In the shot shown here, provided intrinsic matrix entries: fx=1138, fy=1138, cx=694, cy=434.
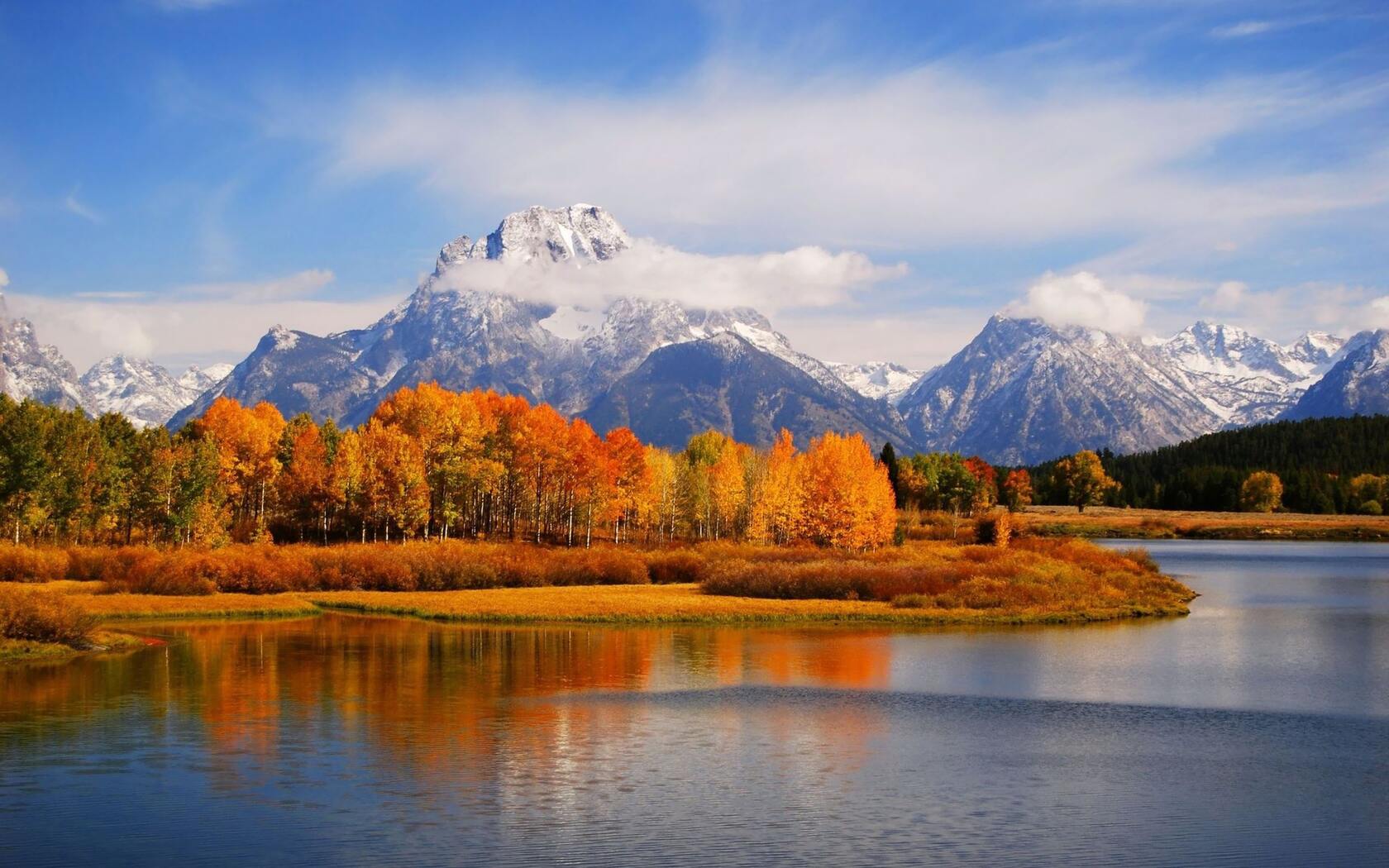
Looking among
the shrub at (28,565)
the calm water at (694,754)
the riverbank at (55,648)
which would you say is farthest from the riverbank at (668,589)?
the calm water at (694,754)

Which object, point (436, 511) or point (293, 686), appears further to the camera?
point (436, 511)

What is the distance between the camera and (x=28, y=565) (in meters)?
71.6

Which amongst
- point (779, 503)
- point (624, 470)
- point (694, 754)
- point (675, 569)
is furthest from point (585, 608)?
point (624, 470)

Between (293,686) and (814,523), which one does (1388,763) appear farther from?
(814,523)

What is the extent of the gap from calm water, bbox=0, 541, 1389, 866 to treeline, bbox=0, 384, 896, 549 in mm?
42897

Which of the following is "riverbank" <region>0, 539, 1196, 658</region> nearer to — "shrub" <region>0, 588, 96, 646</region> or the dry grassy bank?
the dry grassy bank

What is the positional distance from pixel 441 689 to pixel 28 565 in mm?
43914

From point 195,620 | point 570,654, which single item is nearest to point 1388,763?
point 570,654

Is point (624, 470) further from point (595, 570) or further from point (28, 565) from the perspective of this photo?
point (28, 565)

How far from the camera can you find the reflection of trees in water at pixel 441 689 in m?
32.2

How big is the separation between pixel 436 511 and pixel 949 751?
8834 cm

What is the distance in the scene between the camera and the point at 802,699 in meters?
40.9

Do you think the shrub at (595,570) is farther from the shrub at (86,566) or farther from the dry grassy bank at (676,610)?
the shrub at (86,566)

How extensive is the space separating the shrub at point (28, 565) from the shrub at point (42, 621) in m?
22.8
